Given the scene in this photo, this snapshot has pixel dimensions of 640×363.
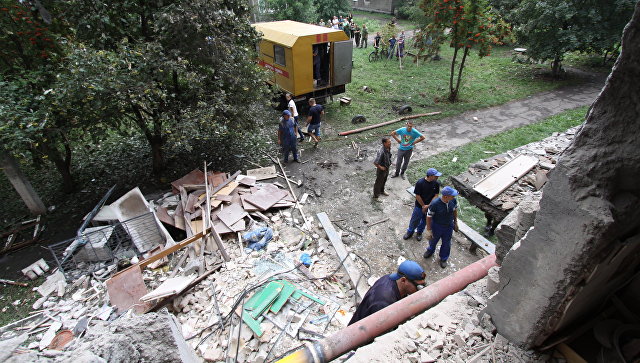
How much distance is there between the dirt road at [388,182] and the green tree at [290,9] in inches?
396

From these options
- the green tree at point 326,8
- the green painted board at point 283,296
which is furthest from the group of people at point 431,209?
the green tree at point 326,8

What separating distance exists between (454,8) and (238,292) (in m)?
11.8

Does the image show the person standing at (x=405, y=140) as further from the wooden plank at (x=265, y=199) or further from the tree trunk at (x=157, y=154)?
the tree trunk at (x=157, y=154)

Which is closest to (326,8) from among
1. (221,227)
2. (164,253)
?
(221,227)

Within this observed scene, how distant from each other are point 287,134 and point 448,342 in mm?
7386

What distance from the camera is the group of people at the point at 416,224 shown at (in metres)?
3.94

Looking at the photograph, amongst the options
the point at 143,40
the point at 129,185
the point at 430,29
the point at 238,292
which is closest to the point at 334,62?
the point at 430,29

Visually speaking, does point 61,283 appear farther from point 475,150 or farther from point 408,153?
point 475,150

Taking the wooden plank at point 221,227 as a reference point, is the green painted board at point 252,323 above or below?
above

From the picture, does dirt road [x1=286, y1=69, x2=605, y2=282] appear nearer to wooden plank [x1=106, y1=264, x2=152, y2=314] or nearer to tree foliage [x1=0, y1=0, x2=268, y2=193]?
tree foliage [x1=0, y1=0, x2=268, y2=193]

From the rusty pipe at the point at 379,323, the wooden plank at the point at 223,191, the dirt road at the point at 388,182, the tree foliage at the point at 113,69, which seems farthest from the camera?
the wooden plank at the point at 223,191

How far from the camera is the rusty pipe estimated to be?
322 cm

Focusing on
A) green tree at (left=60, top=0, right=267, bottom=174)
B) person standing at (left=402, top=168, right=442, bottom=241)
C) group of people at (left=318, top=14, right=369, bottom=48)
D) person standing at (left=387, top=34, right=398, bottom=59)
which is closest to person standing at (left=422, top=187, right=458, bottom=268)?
person standing at (left=402, top=168, right=442, bottom=241)

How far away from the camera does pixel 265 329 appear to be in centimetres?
504
